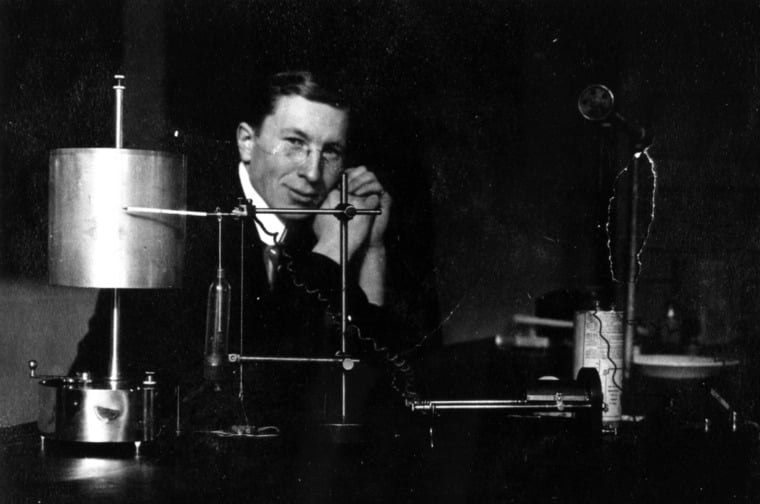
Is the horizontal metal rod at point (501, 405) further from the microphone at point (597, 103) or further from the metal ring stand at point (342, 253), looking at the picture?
the microphone at point (597, 103)

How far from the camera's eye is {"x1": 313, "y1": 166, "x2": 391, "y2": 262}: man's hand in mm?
2176

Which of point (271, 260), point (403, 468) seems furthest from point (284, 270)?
point (403, 468)

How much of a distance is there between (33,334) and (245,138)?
653 millimetres

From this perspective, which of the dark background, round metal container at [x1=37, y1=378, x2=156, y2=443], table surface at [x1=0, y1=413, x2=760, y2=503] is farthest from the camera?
the dark background

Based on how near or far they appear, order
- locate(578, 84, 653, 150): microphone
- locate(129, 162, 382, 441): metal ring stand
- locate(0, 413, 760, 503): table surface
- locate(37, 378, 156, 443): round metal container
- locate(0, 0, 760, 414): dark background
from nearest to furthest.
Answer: locate(0, 413, 760, 503): table surface, locate(37, 378, 156, 443): round metal container, locate(129, 162, 382, 441): metal ring stand, locate(578, 84, 653, 150): microphone, locate(0, 0, 760, 414): dark background

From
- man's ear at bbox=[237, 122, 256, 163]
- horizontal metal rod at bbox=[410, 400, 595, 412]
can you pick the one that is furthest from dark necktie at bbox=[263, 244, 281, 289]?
horizontal metal rod at bbox=[410, 400, 595, 412]

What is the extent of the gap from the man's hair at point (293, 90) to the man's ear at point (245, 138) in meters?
0.02

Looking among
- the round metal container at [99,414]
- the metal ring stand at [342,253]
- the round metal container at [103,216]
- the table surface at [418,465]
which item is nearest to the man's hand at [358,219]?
the metal ring stand at [342,253]

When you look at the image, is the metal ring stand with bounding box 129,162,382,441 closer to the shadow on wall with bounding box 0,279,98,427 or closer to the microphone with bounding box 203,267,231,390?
the microphone with bounding box 203,267,231,390

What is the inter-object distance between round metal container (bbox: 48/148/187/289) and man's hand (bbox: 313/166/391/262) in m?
0.51

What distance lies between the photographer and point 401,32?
222 cm

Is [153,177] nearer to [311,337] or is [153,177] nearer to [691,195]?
[311,337]

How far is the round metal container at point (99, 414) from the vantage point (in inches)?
64.4

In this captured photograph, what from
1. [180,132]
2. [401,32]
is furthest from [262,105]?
[401,32]
